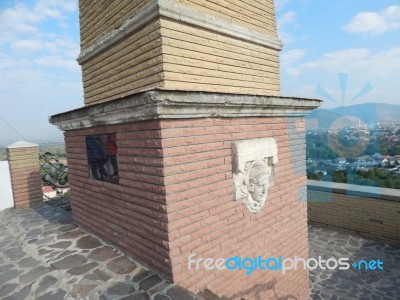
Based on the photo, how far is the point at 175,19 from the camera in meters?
3.91

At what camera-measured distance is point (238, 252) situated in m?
4.36

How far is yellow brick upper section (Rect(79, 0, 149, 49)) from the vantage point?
440 centimetres

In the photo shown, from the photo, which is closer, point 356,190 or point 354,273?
point 354,273

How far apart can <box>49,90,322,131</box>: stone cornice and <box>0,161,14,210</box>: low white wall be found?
497cm

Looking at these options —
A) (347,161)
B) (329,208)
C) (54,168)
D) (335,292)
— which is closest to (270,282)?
(335,292)

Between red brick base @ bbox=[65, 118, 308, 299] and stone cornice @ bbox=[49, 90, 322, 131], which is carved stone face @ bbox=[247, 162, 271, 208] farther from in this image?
stone cornice @ bbox=[49, 90, 322, 131]

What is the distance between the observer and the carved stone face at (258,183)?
4.40m

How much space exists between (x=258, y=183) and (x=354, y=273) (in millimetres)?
5246

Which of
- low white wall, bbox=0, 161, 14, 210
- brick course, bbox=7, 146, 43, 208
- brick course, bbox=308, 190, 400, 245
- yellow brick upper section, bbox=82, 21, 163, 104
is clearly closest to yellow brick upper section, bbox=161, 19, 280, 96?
yellow brick upper section, bbox=82, 21, 163, 104

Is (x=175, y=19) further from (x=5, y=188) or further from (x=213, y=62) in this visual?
(x=5, y=188)

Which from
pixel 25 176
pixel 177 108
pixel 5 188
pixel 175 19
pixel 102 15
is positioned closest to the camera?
pixel 177 108

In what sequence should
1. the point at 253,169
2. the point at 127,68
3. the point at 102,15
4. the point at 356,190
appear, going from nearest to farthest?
the point at 253,169 < the point at 127,68 < the point at 102,15 < the point at 356,190

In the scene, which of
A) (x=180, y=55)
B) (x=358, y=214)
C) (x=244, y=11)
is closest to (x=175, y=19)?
(x=180, y=55)

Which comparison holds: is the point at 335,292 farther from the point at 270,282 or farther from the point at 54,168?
the point at 54,168
